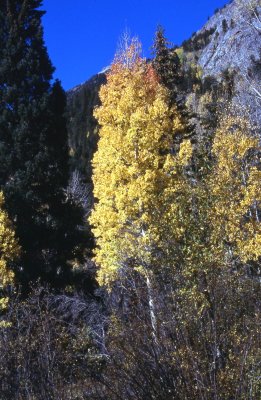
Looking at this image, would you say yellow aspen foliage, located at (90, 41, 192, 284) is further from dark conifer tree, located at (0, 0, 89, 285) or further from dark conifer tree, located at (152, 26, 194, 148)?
dark conifer tree, located at (152, 26, 194, 148)

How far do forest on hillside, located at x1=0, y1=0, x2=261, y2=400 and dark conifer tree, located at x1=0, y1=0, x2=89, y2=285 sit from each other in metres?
0.05

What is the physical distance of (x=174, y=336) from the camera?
6.04 m

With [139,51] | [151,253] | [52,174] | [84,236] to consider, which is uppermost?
[139,51]

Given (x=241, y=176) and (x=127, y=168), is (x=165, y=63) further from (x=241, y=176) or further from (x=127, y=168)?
(x=127, y=168)

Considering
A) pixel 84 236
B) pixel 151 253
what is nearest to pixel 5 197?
pixel 84 236

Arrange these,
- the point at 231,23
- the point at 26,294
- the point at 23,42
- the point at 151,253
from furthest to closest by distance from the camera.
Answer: the point at 231,23, the point at 23,42, the point at 26,294, the point at 151,253

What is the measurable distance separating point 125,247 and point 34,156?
698cm

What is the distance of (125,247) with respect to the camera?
12.9m

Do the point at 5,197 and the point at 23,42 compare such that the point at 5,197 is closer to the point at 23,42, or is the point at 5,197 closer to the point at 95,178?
the point at 95,178

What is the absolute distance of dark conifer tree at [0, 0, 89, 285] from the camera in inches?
691

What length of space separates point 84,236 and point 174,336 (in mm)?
12958

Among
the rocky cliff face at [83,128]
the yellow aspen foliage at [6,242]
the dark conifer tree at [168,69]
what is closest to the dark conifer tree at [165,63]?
the dark conifer tree at [168,69]

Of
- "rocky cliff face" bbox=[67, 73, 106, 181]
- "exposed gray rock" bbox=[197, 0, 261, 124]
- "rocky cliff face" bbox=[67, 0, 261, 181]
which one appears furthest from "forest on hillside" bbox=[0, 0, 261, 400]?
"rocky cliff face" bbox=[67, 73, 106, 181]

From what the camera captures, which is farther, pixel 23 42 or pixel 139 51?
pixel 23 42
